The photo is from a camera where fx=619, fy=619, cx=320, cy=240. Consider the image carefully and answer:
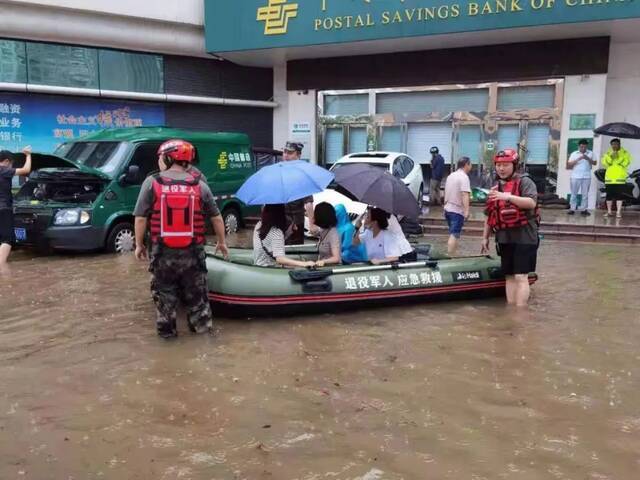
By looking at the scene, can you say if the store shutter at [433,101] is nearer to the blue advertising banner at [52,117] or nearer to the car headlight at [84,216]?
the blue advertising banner at [52,117]

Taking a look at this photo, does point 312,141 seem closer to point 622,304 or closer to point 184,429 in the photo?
point 622,304

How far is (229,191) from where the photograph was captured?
12.0 m

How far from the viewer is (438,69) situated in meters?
15.7

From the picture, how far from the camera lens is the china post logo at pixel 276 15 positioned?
15.0 metres

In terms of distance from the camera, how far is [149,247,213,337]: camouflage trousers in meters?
5.26

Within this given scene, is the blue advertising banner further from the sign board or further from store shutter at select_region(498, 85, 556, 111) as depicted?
the sign board

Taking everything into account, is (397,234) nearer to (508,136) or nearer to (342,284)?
(342,284)

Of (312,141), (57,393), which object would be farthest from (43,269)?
(312,141)

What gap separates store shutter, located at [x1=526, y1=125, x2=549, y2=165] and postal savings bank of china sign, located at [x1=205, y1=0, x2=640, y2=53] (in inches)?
131

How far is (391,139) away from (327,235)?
451 inches

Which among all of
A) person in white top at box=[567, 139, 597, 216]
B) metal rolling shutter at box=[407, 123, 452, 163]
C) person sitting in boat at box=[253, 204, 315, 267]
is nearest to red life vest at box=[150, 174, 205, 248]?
person sitting in boat at box=[253, 204, 315, 267]

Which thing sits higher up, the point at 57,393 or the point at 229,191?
the point at 229,191

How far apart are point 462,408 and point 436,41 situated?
12.2m

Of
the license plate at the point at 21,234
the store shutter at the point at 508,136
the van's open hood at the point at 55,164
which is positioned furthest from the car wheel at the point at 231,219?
the store shutter at the point at 508,136
